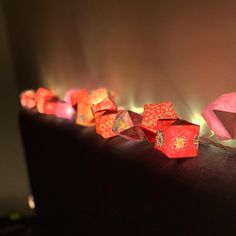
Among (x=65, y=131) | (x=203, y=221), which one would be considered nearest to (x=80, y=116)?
(x=65, y=131)

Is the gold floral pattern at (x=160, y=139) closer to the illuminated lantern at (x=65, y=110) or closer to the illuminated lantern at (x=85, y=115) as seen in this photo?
the illuminated lantern at (x=85, y=115)

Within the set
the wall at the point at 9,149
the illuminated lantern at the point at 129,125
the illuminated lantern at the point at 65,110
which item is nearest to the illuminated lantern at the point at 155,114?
the illuminated lantern at the point at 129,125

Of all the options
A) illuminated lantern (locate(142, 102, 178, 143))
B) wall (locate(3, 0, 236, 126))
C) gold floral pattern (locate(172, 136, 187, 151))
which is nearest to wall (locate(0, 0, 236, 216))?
wall (locate(3, 0, 236, 126))

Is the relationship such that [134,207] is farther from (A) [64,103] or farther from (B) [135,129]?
(A) [64,103]

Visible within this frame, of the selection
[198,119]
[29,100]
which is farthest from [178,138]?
[29,100]

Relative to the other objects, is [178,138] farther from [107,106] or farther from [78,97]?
[78,97]

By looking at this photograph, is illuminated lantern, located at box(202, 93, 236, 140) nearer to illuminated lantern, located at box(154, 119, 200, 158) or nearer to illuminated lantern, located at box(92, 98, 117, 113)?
illuminated lantern, located at box(154, 119, 200, 158)
